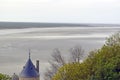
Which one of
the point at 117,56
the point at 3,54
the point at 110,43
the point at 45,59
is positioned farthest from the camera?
the point at 3,54

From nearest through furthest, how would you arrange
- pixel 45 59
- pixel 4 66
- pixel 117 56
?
pixel 117 56
pixel 4 66
pixel 45 59

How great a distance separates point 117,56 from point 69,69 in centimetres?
404

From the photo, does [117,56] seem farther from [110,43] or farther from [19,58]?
[19,58]

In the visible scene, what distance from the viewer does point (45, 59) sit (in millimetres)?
61562

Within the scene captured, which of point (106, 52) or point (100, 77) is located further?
point (106, 52)

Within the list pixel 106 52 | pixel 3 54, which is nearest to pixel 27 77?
pixel 106 52

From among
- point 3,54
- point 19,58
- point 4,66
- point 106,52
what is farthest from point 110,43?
point 3,54

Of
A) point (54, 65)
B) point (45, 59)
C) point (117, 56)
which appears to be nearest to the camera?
point (117, 56)

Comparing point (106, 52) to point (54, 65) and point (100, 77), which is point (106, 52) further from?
point (54, 65)

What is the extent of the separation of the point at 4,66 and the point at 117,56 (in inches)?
1048

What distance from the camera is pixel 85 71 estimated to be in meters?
34.2

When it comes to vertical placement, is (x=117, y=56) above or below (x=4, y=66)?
above

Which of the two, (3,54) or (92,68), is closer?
(92,68)

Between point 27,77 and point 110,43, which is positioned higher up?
point 110,43
